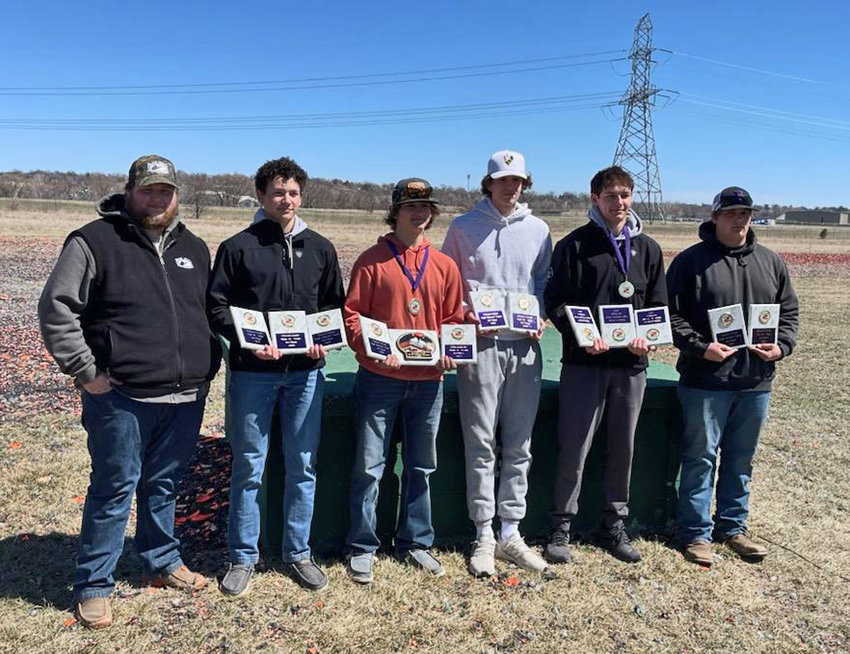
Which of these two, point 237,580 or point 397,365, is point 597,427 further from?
point 237,580

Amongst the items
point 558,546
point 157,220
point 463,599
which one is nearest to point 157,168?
point 157,220

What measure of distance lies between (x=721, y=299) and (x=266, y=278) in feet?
9.14

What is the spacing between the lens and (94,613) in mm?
3510

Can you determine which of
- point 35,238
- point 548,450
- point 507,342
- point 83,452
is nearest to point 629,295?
point 507,342

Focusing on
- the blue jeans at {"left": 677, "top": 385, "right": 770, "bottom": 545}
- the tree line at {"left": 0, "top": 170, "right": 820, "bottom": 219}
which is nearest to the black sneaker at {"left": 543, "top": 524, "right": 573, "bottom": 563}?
the blue jeans at {"left": 677, "top": 385, "right": 770, "bottom": 545}

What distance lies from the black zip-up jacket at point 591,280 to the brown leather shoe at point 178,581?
255 cm

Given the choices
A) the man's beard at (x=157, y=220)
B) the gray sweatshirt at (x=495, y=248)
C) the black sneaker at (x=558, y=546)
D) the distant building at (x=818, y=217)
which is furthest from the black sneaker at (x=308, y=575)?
the distant building at (x=818, y=217)

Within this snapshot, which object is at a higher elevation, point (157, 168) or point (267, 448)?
point (157, 168)

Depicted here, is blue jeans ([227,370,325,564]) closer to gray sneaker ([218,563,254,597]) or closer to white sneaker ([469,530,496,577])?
gray sneaker ([218,563,254,597])

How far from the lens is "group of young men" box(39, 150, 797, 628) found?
341 cm

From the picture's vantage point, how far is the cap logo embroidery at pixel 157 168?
340 centimetres

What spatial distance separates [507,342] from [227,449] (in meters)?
3.19

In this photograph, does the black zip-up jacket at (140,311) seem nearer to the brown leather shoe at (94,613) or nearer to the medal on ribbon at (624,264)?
the brown leather shoe at (94,613)

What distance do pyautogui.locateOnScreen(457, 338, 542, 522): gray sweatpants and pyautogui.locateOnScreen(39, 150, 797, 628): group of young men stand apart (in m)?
0.01
